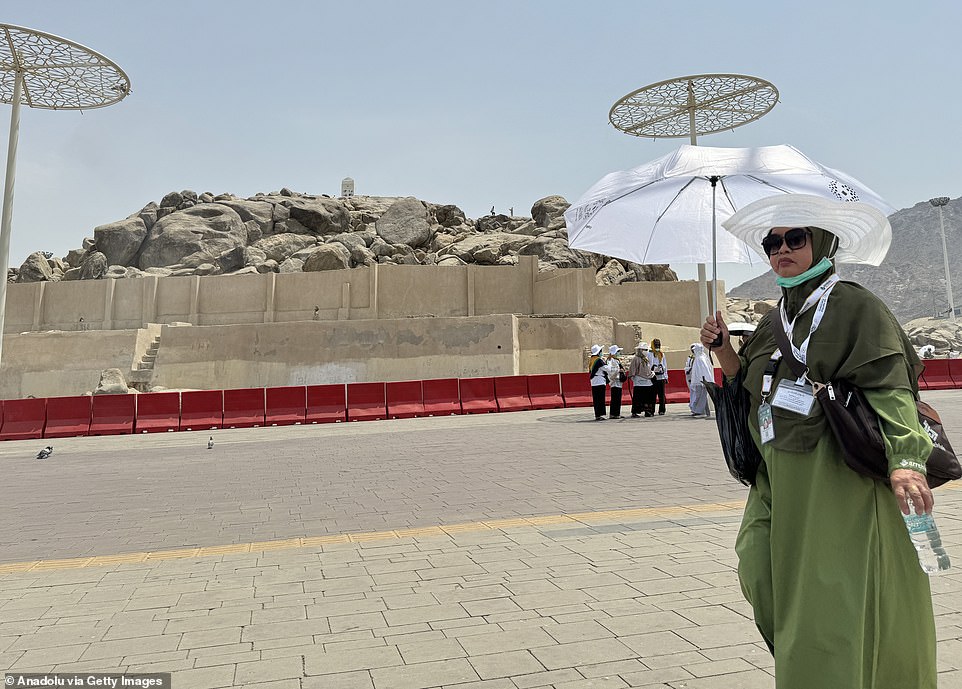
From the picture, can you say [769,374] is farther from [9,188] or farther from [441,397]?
[9,188]

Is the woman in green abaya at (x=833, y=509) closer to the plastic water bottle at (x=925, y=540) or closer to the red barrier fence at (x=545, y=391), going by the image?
the plastic water bottle at (x=925, y=540)

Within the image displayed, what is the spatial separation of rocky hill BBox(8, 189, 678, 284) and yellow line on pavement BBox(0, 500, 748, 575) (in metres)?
28.9

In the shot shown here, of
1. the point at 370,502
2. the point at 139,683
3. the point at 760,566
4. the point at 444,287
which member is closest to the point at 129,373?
the point at 444,287

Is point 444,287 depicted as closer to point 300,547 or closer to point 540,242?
point 540,242

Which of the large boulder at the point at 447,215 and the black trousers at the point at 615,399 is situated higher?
the large boulder at the point at 447,215

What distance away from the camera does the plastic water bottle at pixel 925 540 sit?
187 centimetres

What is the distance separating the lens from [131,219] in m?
49.1

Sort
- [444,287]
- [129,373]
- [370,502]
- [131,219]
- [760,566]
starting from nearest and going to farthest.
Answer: [760,566] → [370,502] → [129,373] → [444,287] → [131,219]

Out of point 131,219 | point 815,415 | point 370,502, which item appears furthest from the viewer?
point 131,219

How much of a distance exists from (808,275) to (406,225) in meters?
44.8

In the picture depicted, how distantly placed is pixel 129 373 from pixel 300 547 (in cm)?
2366

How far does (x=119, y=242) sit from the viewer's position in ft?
155

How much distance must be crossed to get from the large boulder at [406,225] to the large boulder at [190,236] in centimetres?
1030

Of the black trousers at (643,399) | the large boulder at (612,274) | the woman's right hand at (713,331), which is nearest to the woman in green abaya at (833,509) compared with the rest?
the woman's right hand at (713,331)
